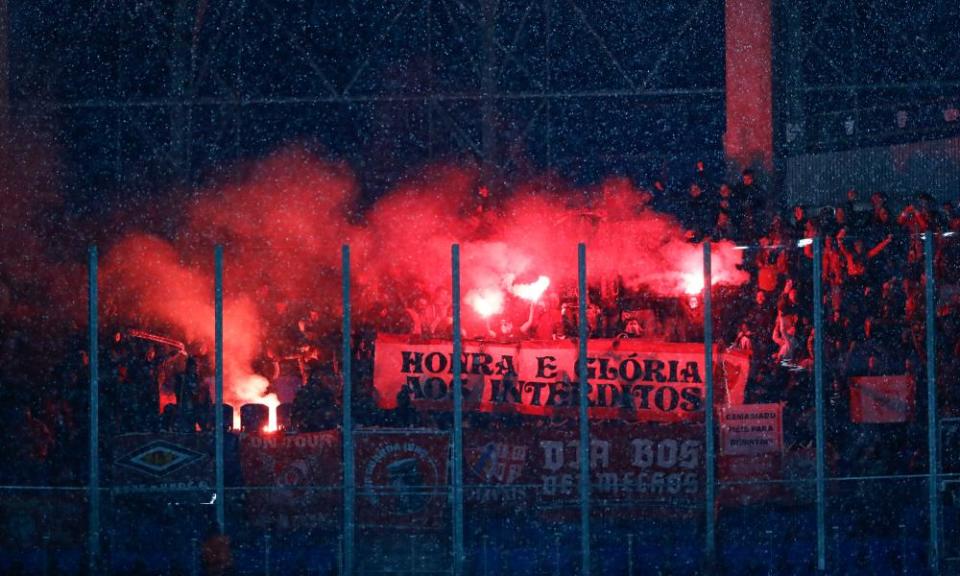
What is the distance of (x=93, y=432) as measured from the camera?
11.0 m

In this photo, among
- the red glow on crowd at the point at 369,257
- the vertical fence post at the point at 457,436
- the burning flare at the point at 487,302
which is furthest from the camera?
the burning flare at the point at 487,302

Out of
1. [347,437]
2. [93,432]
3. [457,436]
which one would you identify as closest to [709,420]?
[457,436]

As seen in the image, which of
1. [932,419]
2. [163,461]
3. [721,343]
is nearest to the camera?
[163,461]

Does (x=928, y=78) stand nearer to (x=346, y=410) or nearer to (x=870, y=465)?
(x=870, y=465)

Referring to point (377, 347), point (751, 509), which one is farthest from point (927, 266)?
point (377, 347)

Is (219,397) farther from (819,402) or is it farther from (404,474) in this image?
(819,402)

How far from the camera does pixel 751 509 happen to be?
11484mm

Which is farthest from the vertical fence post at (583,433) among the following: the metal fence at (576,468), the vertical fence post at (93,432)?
the vertical fence post at (93,432)

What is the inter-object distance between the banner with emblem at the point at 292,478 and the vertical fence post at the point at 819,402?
13.3 feet

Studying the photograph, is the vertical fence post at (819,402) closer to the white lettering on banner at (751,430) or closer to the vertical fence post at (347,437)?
the white lettering on banner at (751,430)

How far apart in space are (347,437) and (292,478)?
2.42 feet

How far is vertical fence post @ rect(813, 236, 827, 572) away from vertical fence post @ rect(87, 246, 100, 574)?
6038 millimetres

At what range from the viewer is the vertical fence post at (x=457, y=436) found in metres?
11.0

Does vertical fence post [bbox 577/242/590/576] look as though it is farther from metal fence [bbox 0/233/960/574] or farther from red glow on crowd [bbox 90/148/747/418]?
red glow on crowd [bbox 90/148/747/418]
